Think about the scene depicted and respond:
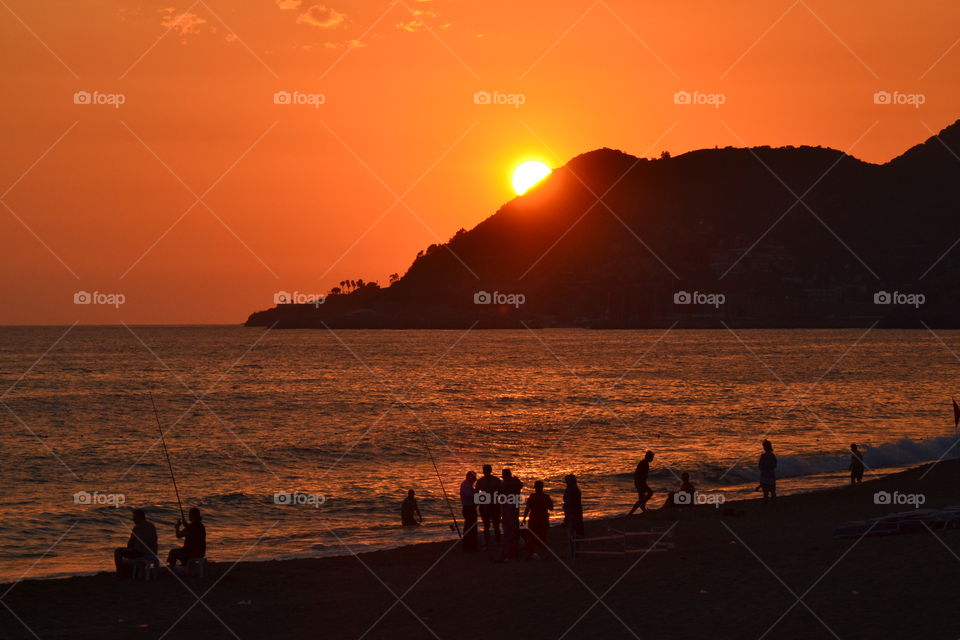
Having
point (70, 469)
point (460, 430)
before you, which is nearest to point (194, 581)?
point (70, 469)

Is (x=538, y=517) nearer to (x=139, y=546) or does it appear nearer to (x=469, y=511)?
(x=469, y=511)

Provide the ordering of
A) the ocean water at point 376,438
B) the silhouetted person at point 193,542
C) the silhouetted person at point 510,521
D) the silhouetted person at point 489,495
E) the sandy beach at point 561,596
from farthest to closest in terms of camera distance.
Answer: the ocean water at point 376,438 < the silhouetted person at point 489,495 < the silhouetted person at point 510,521 < the silhouetted person at point 193,542 < the sandy beach at point 561,596

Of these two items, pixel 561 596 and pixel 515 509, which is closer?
pixel 561 596

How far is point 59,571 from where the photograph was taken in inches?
778

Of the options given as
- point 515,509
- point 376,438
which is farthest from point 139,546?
point 376,438

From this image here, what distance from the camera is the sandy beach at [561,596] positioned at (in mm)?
11830

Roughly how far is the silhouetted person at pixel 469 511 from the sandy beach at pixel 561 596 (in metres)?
0.29

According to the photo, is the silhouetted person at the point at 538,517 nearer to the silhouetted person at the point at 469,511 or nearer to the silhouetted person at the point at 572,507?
the silhouetted person at the point at 572,507

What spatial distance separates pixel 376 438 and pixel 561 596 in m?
34.8

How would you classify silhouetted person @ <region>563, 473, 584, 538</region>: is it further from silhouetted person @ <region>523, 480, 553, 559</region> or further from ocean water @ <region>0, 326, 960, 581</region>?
ocean water @ <region>0, 326, 960, 581</region>

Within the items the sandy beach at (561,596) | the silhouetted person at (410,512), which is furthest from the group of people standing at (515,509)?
the silhouetted person at (410,512)

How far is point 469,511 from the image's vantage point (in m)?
17.9

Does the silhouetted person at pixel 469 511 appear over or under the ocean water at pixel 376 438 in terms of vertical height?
under

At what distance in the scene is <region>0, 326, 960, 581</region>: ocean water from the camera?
2578cm
